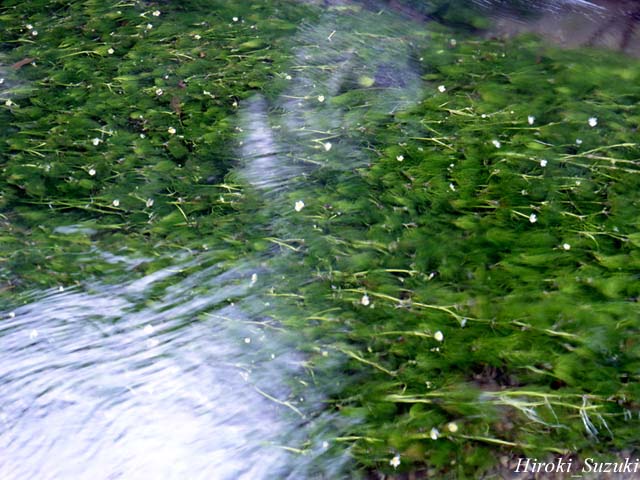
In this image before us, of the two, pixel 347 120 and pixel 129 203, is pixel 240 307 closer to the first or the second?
pixel 129 203

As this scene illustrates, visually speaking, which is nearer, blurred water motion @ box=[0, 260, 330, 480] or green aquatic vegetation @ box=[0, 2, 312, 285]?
blurred water motion @ box=[0, 260, 330, 480]

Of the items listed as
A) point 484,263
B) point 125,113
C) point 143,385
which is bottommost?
point 143,385

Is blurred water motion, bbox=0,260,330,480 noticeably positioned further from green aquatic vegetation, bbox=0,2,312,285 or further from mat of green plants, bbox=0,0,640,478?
green aquatic vegetation, bbox=0,2,312,285

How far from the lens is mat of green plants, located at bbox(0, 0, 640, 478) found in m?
1.91

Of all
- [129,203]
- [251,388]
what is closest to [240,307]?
[251,388]

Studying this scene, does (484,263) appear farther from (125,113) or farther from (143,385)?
(125,113)

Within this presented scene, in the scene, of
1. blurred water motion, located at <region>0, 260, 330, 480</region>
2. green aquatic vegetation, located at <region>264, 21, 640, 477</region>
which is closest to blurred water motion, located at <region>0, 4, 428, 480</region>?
blurred water motion, located at <region>0, 260, 330, 480</region>

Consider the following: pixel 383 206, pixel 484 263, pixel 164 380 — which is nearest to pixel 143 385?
pixel 164 380

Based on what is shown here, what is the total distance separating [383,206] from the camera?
7.75 feet

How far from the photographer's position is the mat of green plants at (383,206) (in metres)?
1.91

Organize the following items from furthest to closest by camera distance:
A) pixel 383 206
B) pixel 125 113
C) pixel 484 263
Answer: pixel 125 113
pixel 383 206
pixel 484 263

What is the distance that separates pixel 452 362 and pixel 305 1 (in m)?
2.02

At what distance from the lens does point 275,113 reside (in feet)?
9.03

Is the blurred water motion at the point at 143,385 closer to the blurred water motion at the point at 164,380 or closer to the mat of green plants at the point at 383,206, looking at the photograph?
the blurred water motion at the point at 164,380
